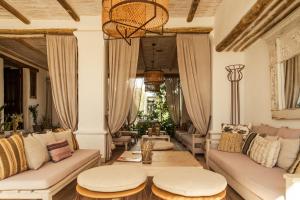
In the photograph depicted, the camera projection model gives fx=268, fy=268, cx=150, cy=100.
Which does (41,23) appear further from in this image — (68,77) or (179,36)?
(179,36)

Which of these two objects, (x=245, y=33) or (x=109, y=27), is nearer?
(x=109, y=27)

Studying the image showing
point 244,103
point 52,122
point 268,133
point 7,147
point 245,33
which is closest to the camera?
point 7,147

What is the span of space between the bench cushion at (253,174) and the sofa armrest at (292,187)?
13cm

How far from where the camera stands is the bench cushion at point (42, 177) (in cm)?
250

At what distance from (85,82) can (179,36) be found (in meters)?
2.11

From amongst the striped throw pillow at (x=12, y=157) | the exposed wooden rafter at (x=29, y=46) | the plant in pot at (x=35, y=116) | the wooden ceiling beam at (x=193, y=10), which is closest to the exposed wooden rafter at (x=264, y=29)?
the wooden ceiling beam at (x=193, y=10)

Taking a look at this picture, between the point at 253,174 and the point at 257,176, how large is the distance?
0.08 metres

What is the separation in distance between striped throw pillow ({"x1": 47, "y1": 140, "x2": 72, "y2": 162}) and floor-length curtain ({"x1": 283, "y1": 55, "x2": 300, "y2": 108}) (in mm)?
3057

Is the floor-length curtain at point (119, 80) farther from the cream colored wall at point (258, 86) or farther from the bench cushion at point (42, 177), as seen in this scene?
the cream colored wall at point (258, 86)

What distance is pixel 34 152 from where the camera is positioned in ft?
9.87

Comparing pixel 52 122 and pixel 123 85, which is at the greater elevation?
pixel 123 85

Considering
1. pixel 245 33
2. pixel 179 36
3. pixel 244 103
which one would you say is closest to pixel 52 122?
pixel 179 36

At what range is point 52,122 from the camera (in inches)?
426

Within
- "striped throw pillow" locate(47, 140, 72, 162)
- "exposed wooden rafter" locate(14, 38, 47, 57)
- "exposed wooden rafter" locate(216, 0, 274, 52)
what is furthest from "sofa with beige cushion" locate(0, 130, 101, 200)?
"exposed wooden rafter" locate(14, 38, 47, 57)
